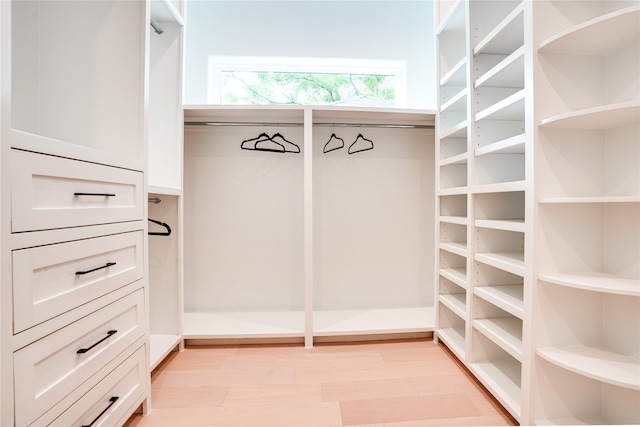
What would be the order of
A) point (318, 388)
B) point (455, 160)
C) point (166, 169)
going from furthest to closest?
point (166, 169), point (455, 160), point (318, 388)

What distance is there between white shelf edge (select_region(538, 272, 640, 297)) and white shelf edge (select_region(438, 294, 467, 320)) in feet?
2.12

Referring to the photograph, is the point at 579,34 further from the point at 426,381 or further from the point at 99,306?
the point at 99,306

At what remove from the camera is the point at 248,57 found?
246cm

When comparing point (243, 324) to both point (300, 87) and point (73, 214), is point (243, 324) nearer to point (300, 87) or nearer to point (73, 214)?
point (73, 214)

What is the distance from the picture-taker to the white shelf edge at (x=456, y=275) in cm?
171

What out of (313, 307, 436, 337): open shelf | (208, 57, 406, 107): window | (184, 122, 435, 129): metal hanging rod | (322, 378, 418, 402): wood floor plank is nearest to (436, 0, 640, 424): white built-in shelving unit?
(322, 378, 418, 402): wood floor plank

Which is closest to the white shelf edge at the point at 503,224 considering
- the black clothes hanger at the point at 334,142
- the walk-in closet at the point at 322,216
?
the walk-in closet at the point at 322,216

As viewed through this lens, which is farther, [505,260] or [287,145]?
[287,145]

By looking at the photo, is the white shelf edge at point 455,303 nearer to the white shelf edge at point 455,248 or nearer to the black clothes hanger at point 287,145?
the white shelf edge at point 455,248

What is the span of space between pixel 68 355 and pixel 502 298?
1.70 m

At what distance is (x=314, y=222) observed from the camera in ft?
7.72

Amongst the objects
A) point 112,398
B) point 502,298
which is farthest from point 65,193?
point 502,298

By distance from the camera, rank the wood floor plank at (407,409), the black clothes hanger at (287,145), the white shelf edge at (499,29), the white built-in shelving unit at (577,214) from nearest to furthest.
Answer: the white built-in shelving unit at (577,214)
the white shelf edge at (499,29)
the wood floor plank at (407,409)
the black clothes hanger at (287,145)

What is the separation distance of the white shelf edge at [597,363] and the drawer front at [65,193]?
5.61 ft
